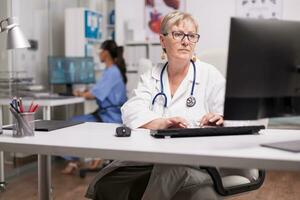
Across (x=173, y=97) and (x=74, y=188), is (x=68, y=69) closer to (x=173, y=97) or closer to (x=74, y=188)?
(x=74, y=188)

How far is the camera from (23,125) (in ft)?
4.43

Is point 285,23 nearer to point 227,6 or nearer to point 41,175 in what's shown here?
point 41,175

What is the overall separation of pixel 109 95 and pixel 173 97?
218 cm

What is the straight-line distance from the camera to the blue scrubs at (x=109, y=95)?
3.83 m

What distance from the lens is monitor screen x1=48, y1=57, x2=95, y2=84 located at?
4.22 metres

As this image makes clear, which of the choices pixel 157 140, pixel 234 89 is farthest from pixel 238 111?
pixel 157 140

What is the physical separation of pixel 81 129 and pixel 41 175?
0.94 feet

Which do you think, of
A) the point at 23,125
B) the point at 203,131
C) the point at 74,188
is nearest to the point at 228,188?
Result: the point at 203,131

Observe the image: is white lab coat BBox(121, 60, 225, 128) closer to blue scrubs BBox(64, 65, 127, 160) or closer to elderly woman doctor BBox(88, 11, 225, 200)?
elderly woman doctor BBox(88, 11, 225, 200)

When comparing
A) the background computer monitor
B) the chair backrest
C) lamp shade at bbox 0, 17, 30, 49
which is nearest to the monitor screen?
the chair backrest

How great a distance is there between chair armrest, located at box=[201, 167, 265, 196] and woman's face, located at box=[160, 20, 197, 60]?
1.87 ft

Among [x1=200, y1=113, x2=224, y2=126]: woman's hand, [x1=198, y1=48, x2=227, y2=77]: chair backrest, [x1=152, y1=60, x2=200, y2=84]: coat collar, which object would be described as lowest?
[x1=200, y1=113, x2=224, y2=126]: woman's hand

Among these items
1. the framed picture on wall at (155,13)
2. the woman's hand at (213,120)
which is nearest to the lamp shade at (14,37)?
the woman's hand at (213,120)

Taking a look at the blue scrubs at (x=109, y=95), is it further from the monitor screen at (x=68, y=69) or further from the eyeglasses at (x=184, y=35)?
the eyeglasses at (x=184, y=35)
